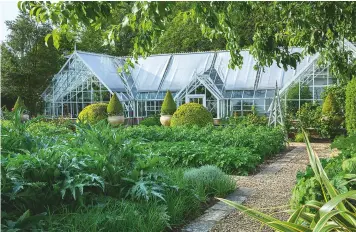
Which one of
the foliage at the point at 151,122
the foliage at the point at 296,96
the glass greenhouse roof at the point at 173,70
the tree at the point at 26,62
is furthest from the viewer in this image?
the tree at the point at 26,62

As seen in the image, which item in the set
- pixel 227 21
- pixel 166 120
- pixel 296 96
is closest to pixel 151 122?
pixel 166 120

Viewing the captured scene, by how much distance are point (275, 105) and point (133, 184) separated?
9666mm

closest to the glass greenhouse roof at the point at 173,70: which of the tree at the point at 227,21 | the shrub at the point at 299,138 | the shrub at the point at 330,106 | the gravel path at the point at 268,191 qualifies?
the shrub at the point at 330,106

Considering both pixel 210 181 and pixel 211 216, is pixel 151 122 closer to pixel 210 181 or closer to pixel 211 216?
pixel 210 181

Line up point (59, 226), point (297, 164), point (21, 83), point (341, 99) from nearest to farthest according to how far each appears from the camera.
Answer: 1. point (59, 226)
2. point (297, 164)
3. point (341, 99)
4. point (21, 83)

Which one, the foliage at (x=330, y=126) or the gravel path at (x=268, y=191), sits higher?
the foliage at (x=330, y=126)

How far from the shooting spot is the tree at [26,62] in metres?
24.7

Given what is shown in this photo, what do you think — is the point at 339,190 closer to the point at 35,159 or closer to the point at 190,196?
the point at 190,196

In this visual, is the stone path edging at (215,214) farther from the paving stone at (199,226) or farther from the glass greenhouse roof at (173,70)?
the glass greenhouse roof at (173,70)

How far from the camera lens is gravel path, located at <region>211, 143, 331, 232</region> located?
148 inches

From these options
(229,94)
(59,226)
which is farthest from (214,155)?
(229,94)

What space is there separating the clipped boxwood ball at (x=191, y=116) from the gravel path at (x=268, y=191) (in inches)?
213

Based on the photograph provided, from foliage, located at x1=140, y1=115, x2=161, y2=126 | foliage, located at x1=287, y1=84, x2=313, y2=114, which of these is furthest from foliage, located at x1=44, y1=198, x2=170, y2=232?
foliage, located at x1=287, y1=84, x2=313, y2=114

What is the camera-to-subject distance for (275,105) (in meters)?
13.0
